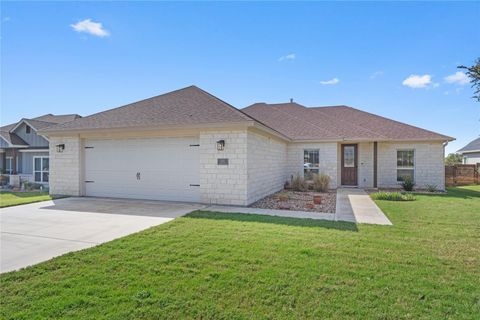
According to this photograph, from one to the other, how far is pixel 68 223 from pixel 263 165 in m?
6.63

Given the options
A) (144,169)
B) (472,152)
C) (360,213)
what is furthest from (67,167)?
(472,152)

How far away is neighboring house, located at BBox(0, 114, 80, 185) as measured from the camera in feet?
61.8

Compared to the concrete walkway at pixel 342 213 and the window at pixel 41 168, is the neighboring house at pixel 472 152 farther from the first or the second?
the window at pixel 41 168

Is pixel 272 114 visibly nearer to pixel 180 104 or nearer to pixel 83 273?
pixel 180 104

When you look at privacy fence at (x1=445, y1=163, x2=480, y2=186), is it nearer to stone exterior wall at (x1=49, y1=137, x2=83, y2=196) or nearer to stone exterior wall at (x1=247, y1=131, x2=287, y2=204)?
stone exterior wall at (x1=247, y1=131, x2=287, y2=204)

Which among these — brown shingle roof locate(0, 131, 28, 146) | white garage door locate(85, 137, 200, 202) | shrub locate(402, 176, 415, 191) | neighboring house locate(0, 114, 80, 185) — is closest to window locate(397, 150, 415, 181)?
shrub locate(402, 176, 415, 191)

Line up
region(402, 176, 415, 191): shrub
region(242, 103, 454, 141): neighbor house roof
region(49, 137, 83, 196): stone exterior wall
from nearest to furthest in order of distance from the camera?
region(49, 137, 83, 196): stone exterior wall
region(402, 176, 415, 191): shrub
region(242, 103, 454, 141): neighbor house roof

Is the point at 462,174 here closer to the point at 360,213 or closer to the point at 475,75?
the point at 360,213

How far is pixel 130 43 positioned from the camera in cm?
1072

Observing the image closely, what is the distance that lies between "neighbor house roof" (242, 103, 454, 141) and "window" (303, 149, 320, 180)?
2.85 ft

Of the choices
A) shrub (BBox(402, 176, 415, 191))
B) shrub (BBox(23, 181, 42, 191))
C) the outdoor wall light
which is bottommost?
shrub (BBox(23, 181, 42, 191))

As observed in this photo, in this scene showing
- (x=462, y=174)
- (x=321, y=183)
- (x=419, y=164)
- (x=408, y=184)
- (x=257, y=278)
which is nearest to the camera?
(x=257, y=278)

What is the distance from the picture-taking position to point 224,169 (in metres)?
8.56

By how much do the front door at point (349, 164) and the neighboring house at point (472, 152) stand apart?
19.2 m
